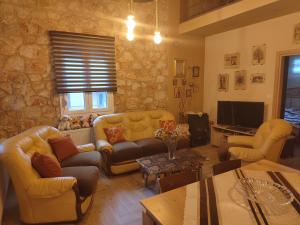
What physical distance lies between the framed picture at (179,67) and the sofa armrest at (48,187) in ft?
12.4

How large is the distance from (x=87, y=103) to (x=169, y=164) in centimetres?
224

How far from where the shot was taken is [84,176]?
100 inches

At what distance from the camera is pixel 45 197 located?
2250mm

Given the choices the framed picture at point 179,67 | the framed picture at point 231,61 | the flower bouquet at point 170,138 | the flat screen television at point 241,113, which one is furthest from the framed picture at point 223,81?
the flower bouquet at point 170,138

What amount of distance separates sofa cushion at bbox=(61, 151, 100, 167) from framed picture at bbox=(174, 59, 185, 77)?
302 centimetres

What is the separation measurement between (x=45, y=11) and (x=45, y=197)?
312 cm

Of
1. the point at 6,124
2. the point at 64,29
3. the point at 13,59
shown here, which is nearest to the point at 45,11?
the point at 64,29

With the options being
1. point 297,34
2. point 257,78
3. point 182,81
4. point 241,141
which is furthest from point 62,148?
point 297,34

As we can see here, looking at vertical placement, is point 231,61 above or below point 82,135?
above

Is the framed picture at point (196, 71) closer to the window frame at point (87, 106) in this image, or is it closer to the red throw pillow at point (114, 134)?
the window frame at point (87, 106)

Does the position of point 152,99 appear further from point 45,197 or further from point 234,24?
point 45,197

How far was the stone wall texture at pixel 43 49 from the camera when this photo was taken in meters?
3.56

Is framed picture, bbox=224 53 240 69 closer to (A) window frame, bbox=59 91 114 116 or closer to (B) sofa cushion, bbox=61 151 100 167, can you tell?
(A) window frame, bbox=59 91 114 116

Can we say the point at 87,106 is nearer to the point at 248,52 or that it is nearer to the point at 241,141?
the point at 241,141
